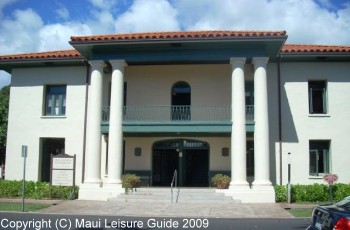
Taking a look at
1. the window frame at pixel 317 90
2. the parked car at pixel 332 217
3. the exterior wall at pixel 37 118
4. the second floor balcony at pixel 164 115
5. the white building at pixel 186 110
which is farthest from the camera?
the exterior wall at pixel 37 118

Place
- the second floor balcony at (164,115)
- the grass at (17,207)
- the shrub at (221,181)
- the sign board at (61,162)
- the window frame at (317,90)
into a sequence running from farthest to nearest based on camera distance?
the window frame at (317,90), the second floor balcony at (164,115), the sign board at (61,162), the shrub at (221,181), the grass at (17,207)

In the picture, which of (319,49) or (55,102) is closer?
(319,49)

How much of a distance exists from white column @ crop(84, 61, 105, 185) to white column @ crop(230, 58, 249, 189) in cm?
640

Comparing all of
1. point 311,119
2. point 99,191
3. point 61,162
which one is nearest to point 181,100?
point 99,191

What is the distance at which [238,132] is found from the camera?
1936cm

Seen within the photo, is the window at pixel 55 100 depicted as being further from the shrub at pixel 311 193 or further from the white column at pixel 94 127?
the shrub at pixel 311 193

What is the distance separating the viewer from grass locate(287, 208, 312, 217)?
15.1 meters

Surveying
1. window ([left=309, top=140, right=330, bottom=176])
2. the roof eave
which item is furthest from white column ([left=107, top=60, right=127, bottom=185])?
window ([left=309, top=140, right=330, bottom=176])

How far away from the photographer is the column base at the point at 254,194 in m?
18.7

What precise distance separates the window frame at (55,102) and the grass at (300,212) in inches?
511

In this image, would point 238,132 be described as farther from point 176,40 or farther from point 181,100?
point 176,40

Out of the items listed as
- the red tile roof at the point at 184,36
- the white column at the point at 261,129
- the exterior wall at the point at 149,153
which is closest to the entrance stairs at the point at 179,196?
the white column at the point at 261,129

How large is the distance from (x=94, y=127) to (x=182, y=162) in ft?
17.0

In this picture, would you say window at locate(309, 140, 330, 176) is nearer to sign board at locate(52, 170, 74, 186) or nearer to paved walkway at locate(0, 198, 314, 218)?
paved walkway at locate(0, 198, 314, 218)
